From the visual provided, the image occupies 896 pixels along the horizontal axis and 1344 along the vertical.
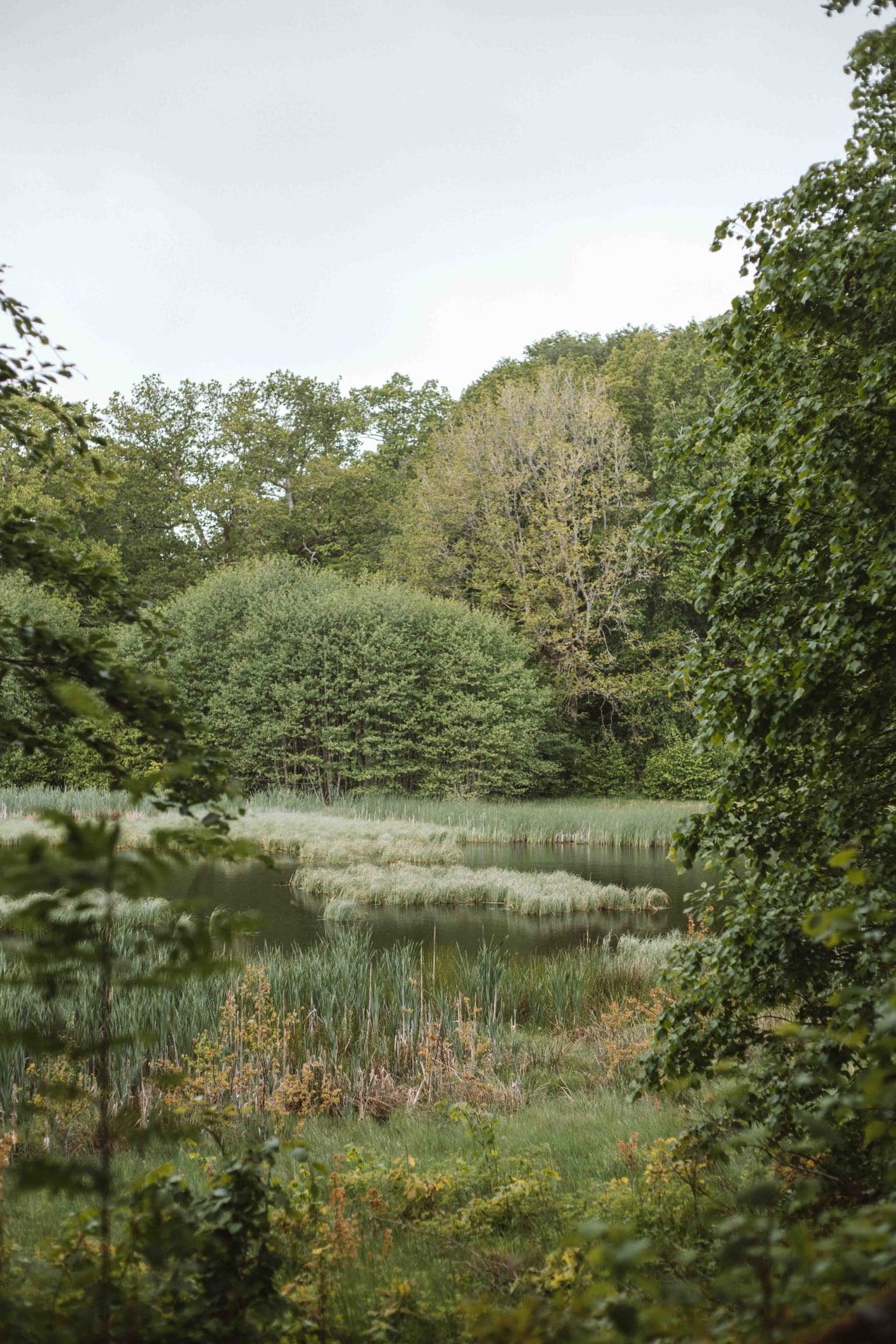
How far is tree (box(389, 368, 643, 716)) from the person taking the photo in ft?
102

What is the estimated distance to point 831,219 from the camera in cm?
421

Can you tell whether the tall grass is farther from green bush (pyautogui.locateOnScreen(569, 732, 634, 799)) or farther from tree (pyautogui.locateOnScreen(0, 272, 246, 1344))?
tree (pyautogui.locateOnScreen(0, 272, 246, 1344))

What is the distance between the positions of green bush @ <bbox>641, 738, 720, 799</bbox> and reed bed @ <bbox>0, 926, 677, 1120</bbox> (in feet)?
70.0

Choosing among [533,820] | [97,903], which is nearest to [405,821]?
[533,820]

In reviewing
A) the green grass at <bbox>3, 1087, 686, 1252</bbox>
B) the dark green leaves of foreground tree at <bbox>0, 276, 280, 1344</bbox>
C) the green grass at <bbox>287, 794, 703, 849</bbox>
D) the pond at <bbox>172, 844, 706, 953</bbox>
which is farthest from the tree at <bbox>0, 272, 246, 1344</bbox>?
the green grass at <bbox>287, 794, 703, 849</bbox>

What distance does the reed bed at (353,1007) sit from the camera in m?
6.47

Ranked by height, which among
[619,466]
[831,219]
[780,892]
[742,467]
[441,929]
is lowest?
[441,929]

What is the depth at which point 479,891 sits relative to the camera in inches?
589

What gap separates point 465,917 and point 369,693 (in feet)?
51.9

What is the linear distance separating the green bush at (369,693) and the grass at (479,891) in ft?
40.8

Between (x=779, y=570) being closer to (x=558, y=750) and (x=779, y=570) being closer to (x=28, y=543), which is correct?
(x=28, y=543)

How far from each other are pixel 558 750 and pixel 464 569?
7302 mm

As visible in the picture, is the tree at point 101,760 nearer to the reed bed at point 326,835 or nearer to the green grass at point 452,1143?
the green grass at point 452,1143

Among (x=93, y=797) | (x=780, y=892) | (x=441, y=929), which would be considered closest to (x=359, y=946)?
(x=441, y=929)
